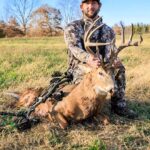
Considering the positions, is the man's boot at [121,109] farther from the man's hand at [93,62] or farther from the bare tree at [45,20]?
the bare tree at [45,20]

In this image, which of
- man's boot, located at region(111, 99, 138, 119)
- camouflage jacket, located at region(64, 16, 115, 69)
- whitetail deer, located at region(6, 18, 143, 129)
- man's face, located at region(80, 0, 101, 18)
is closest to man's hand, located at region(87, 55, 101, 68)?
whitetail deer, located at region(6, 18, 143, 129)

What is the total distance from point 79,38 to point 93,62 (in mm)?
1054

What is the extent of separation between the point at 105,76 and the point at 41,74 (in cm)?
620

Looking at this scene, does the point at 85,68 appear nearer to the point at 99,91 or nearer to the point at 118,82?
the point at 99,91

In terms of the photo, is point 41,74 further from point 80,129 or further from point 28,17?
point 28,17

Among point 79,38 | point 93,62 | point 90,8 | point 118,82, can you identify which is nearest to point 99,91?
point 93,62

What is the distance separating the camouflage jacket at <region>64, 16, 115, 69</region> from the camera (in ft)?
23.9

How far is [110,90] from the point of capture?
6.34m

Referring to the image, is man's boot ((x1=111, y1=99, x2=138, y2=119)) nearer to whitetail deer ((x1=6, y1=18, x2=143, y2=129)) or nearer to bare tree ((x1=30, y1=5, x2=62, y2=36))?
whitetail deer ((x1=6, y1=18, x2=143, y2=129))

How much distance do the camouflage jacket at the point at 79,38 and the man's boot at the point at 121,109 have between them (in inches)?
32.3

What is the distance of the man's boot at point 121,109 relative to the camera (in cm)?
747

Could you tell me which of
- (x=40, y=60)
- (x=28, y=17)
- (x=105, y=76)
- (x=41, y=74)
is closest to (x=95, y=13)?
(x=105, y=76)

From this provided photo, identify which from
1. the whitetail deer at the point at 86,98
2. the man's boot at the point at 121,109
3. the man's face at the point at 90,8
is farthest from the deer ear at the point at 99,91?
the man's face at the point at 90,8

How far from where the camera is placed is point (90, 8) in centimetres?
740
